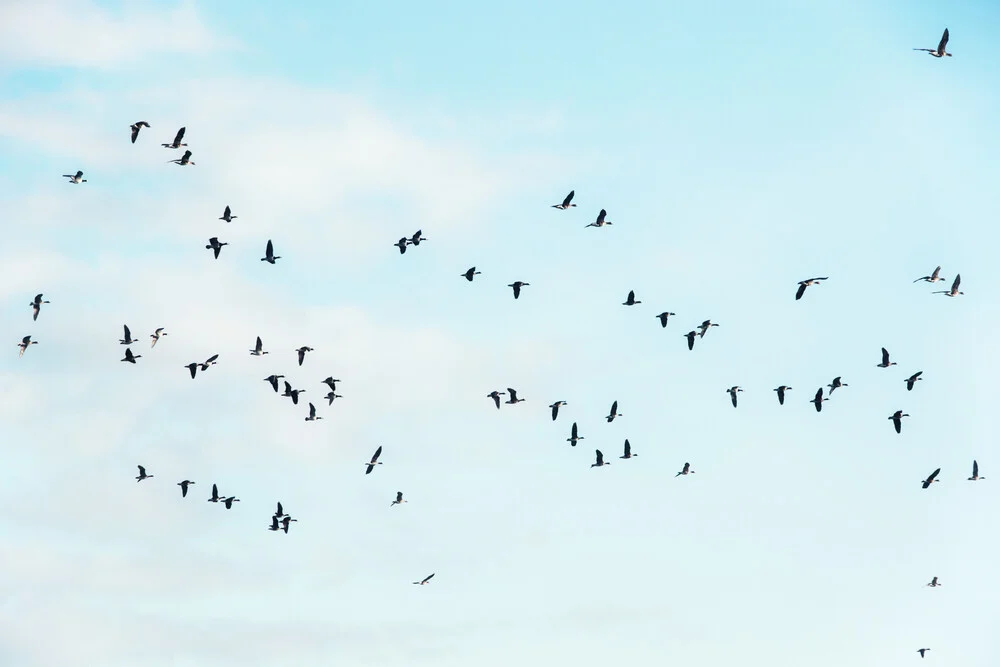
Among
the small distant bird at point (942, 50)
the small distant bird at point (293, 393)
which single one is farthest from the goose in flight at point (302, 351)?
the small distant bird at point (942, 50)

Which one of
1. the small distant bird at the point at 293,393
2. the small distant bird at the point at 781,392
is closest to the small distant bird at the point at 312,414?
the small distant bird at the point at 293,393

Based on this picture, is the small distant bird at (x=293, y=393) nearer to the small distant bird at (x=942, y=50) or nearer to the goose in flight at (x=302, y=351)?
the goose in flight at (x=302, y=351)

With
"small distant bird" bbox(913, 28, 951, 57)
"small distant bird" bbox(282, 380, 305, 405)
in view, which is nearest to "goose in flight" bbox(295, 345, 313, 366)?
"small distant bird" bbox(282, 380, 305, 405)

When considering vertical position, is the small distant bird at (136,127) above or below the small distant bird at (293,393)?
above

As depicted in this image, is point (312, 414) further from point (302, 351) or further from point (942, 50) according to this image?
point (942, 50)

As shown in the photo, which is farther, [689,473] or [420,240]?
[689,473]

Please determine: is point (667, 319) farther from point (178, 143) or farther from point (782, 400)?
point (178, 143)

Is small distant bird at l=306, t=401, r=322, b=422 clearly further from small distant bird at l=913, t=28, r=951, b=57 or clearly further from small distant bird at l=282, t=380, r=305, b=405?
small distant bird at l=913, t=28, r=951, b=57

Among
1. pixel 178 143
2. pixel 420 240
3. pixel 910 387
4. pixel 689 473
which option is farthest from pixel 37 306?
pixel 910 387

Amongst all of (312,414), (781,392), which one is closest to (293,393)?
(312,414)

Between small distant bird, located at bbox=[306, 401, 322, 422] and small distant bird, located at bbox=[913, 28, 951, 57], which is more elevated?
small distant bird, located at bbox=[913, 28, 951, 57]

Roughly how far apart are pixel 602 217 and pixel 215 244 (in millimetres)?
31884

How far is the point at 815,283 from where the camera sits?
499 feet

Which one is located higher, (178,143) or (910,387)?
(178,143)
